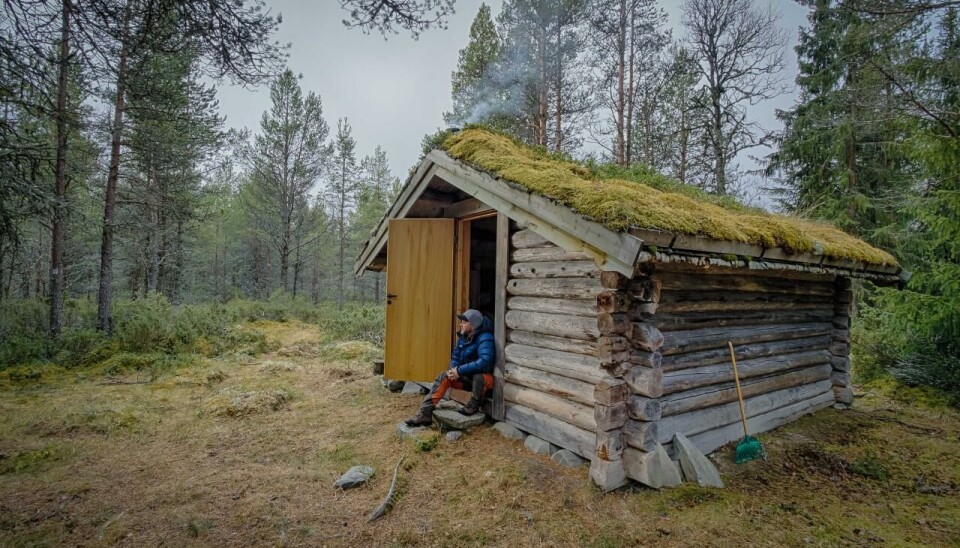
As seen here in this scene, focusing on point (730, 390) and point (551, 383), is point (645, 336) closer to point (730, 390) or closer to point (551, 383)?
point (551, 383)

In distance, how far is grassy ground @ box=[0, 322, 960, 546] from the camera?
11.2ft

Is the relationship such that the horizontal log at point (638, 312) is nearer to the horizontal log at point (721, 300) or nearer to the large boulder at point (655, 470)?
the horizontal log at point (721, 300)

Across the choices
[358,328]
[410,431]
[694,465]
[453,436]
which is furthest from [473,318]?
[358,328]

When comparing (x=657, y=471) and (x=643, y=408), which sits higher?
(x=643, y=408)

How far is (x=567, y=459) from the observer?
4.58 meters

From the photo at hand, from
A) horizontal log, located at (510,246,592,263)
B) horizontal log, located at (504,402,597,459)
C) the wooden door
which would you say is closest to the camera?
horizontal log, located at (504,402,597,459)

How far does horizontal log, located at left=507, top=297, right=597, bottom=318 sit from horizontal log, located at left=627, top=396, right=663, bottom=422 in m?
0.93

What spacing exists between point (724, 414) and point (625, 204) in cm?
313

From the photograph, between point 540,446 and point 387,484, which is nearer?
point 387,484

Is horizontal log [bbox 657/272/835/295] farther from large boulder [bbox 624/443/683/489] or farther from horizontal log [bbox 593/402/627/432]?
large boulder [bbox 624/443/683/489]

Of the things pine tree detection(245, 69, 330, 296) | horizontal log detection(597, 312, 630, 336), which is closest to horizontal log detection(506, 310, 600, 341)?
horizontal log detection(597, 312, 630, 336)

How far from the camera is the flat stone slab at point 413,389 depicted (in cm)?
739

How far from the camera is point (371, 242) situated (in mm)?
7754

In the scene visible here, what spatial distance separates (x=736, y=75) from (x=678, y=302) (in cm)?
1300
